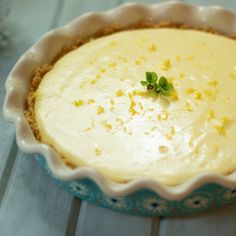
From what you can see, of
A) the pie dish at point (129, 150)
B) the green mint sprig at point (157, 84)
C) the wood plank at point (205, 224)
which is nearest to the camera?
the pie dish at point (129, 150)

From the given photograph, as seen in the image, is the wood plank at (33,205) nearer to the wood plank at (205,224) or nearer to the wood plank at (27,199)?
the wood plank at (27,199)

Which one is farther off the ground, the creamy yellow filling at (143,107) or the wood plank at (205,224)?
the creamy yellow filling at (143,107)

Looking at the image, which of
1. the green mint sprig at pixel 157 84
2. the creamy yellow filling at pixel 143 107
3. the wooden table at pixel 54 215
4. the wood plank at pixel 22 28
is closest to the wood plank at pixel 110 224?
the wooden table at pixel 54 215

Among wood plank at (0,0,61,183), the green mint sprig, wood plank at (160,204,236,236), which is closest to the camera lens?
wood plank at (160,204,236,236)

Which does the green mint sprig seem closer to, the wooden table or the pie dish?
the pie dish

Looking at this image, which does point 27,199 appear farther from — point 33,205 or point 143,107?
point 143,107

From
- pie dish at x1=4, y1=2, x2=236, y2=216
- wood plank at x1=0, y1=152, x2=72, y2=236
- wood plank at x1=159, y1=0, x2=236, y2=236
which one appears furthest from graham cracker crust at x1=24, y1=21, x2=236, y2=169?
wood plank at x1=159, y1=0, x2=236, y2=236

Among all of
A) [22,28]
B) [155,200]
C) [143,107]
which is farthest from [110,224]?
[22,28]
